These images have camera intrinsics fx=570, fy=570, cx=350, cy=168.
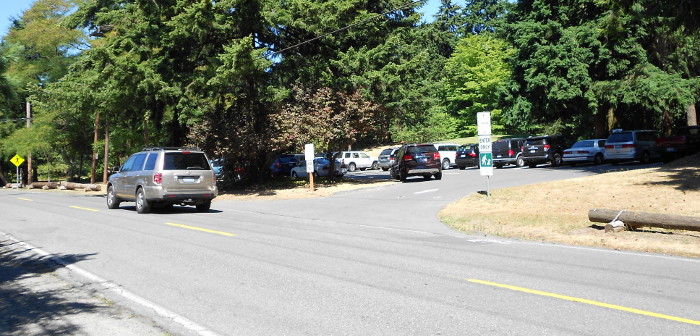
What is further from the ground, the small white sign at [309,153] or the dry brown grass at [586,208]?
the small white sign at [309,153]

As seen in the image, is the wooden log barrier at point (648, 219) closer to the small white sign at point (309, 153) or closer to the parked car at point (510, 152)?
the small white sign at point (309, 153)

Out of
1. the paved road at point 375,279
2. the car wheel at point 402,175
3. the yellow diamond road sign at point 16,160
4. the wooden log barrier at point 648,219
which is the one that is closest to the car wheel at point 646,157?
the car wheel at point 402,175

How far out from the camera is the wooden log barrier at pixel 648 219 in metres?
10.7

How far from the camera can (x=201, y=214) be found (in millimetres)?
18094

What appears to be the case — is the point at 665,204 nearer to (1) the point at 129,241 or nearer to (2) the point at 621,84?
(1) the point at 129,241

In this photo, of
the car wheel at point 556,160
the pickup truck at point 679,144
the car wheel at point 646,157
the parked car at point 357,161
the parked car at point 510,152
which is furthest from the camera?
the parked car at point 357,161

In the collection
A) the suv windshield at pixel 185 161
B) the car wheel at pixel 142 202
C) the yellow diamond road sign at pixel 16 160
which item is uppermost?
the yellow diamond road sign at pixel 16 160

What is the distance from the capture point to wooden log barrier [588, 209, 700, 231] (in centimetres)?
1073

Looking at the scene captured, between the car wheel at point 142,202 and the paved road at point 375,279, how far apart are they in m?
2.88

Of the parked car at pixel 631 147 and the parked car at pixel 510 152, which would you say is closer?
the parked car at pixel 631 147

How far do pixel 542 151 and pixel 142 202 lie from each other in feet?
80.3

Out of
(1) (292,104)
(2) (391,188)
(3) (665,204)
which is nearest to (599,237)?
(3) (665,204)

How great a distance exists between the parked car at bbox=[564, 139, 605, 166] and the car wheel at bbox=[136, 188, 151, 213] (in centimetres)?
2459

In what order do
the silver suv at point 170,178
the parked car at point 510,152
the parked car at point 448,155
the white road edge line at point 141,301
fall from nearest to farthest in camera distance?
the white road edge line at point 141,301
the silver suv at point 170,178
the parked car at point 510,152
the parked car at point 448,155
